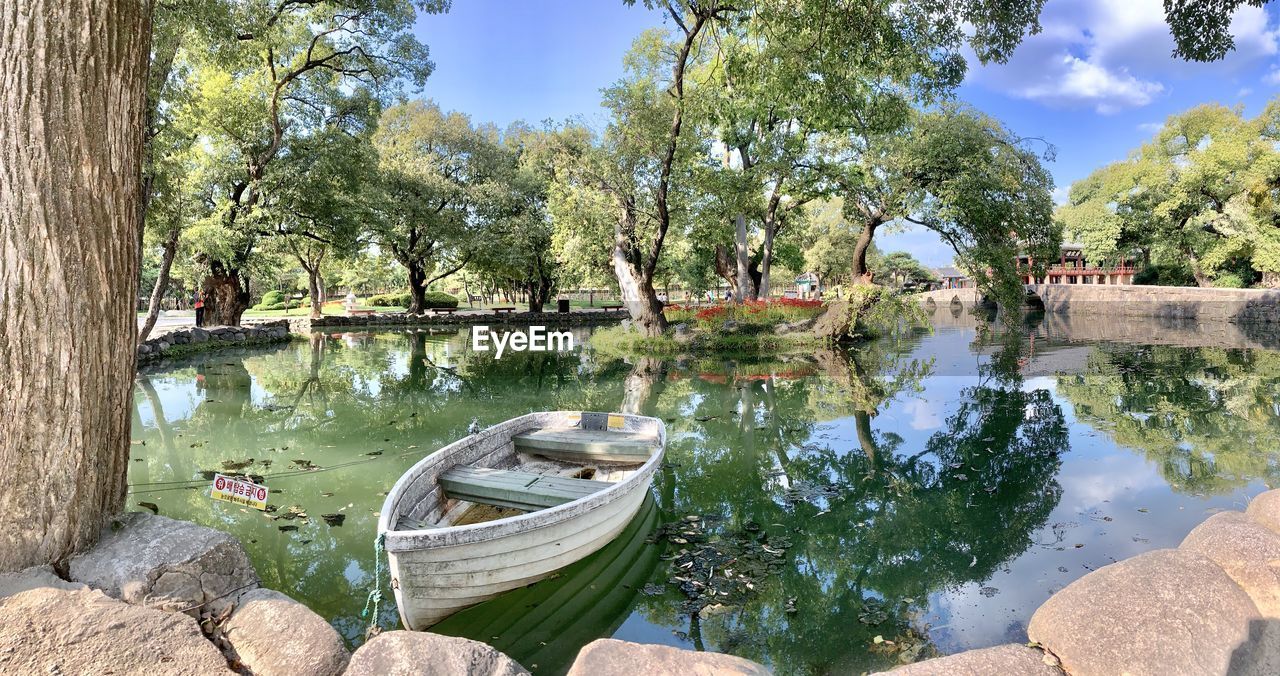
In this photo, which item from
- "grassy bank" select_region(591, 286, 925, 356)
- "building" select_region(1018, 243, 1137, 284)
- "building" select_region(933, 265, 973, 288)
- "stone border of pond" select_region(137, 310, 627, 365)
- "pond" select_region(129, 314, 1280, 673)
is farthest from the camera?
"building" select_region(933, 265, 973, 288)

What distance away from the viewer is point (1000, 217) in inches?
731

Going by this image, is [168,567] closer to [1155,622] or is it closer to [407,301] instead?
[1155,622]

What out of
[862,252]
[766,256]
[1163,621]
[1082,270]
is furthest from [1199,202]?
[1163,621]

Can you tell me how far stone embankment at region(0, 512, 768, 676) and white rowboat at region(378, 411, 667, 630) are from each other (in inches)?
31.1

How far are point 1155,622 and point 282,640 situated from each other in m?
4.12

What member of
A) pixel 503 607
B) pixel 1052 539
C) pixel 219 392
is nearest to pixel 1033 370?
pixel 1052 539

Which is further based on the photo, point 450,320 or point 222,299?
point 450,320

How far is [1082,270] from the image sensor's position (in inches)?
1834

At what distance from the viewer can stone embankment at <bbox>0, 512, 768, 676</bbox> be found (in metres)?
2.51

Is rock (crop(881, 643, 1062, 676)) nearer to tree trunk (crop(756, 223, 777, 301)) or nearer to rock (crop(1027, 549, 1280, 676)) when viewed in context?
rock (crop(1027, 549, 1280, 676))

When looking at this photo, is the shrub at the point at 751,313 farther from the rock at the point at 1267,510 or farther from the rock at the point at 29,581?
the rock at the point at 29,581

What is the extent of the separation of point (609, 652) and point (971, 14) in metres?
8.38

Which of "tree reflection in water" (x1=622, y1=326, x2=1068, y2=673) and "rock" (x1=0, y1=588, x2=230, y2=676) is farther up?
"rock" (x1=0, y1=588, x2=230, y2=676)

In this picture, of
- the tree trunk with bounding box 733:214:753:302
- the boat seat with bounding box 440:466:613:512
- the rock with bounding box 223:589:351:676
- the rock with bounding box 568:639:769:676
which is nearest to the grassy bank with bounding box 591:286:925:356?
the tree trunk with bounding box 733:214:753:302
